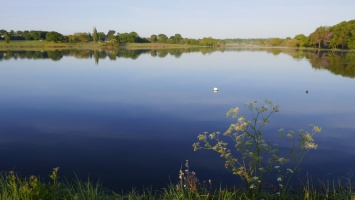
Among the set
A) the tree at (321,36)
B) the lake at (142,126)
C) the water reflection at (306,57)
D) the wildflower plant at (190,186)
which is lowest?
the lake at (142,126)

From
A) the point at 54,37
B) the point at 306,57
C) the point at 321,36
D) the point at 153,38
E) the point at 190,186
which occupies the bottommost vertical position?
the point at 190,186

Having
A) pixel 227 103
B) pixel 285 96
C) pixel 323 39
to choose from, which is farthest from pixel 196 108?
pixel 323 39

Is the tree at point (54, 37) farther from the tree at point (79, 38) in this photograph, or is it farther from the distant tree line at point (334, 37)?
the distant tree line at point (334, 37)

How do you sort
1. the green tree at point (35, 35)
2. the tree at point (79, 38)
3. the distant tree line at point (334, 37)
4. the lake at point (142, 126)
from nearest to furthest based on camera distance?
1. the lake at point (142, 126)
2. the distant tree line at point (334, 37)
3. the tree at point (79, 38)
4. the green tree at point (35, 35)

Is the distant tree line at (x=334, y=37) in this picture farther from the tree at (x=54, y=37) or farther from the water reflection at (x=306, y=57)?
the tree at (x=54, y=37)

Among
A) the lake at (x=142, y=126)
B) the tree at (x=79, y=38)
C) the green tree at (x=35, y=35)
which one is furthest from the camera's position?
the green tree at (x=35, y=35)

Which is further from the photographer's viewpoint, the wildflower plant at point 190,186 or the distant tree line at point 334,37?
the distant tree line at point 334,37

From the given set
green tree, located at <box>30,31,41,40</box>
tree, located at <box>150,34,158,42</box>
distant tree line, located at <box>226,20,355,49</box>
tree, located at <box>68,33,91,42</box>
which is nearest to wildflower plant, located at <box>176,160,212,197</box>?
distant tree line, located at <box>226,20,355,49</box>

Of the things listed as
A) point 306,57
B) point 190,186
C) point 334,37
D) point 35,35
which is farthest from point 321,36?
point 190,186

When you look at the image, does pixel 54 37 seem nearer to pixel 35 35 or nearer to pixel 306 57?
pixel 35 35

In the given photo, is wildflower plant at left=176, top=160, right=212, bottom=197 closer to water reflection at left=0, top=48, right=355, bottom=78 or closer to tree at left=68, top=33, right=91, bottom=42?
water reflection at left=0, top=48, right=355, bottom=78

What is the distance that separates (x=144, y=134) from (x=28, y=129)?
500cm

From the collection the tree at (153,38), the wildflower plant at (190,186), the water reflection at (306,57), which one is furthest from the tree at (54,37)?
the wildflower plant at (190,186)

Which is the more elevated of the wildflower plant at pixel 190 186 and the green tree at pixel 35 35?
the green tree at pixel 35 35
